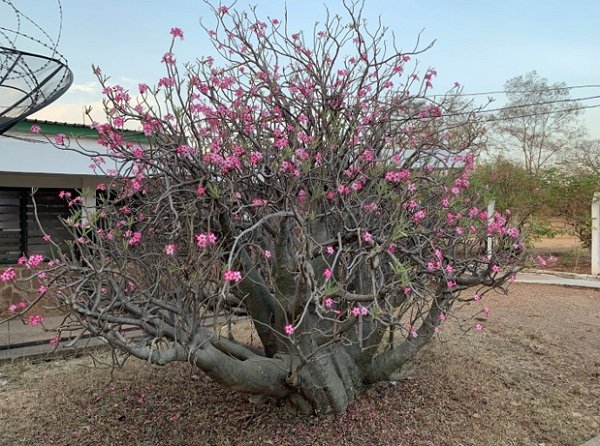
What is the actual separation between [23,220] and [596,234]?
12.8m

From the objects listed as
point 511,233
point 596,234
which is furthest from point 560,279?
point 511,233

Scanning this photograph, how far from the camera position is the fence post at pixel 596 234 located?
479 inches

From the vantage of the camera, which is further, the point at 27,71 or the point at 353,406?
the point at 27,71

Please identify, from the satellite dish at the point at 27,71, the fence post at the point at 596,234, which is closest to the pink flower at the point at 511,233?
the satellite dish at the point at 27,71

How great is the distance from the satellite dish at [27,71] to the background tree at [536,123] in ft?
64.8

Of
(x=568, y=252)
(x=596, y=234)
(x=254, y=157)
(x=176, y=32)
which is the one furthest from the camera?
(x=568, y=252)

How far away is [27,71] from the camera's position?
21.3 ft

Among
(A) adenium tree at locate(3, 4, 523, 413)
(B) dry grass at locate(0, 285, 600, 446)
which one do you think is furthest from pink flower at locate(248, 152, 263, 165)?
(B) dry grass at locate(0, 285, 600, 446)

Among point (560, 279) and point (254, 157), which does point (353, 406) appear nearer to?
point (254, 157)

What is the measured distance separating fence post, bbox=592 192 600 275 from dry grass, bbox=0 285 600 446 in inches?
285

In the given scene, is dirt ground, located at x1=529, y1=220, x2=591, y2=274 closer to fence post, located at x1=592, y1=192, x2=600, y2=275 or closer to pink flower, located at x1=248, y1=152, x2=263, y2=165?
fence post, located at x1=592, y1=192, x2=600, y2=275

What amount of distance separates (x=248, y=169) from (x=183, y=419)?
2147mm

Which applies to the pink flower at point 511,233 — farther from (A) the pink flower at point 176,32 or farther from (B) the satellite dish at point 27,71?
(B) the satellite dish at point 27,71

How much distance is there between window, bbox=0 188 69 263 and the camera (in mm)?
8469
